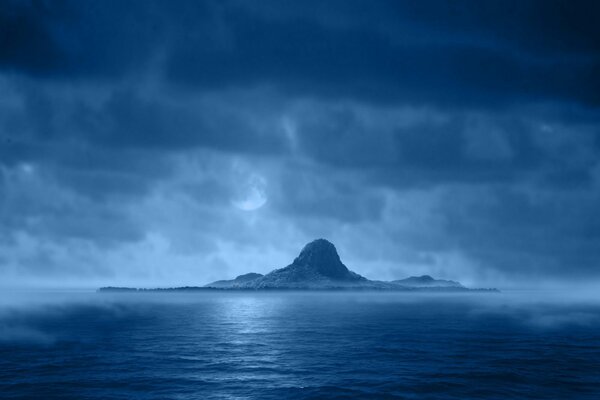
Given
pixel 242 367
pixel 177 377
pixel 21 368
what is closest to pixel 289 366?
pixel 242 367

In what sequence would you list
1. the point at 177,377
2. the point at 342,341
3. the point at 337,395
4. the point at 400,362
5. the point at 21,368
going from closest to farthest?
the point at 337,395 < the point at 177,377 < the point at 21,368 < the point at 400,362 < the point at 342,341

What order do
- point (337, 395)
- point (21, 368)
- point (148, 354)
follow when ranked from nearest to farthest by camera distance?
point (337, 395)
point (21, 368)
point (148, 354)

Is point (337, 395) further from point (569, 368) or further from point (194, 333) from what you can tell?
point (194, 333)

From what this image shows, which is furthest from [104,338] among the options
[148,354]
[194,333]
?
[148,354]

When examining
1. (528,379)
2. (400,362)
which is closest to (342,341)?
(400,362)

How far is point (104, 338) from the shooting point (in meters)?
Result: 80.7

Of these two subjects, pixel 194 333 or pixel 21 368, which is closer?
pixel 21 368

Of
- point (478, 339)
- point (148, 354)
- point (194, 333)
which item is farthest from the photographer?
point (194, 333)

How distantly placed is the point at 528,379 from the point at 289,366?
25733mm

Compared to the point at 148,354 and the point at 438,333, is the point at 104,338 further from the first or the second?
Result: the point at 438,333

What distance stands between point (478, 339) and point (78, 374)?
2548 inches

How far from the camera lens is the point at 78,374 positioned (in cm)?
4819

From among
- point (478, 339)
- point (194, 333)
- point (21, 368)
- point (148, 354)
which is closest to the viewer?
point (21, 368)

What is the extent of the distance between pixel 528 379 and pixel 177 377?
1425 inches
